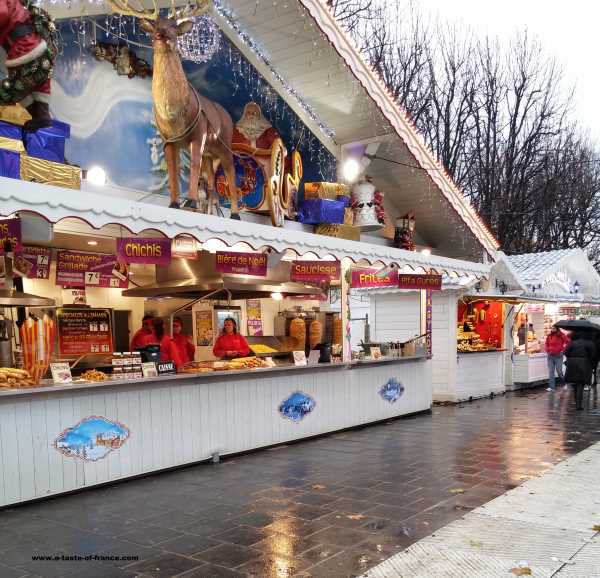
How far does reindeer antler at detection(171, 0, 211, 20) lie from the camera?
7.09 m

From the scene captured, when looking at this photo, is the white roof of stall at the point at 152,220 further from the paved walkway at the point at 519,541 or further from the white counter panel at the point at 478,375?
the white counter panel at the point at 478,375

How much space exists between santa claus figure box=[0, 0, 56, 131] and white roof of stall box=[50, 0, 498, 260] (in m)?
0.97

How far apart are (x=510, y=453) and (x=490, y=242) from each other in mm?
5878

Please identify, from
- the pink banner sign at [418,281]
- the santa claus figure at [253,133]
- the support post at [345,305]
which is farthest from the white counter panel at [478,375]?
the santa claus figure at [253,133]

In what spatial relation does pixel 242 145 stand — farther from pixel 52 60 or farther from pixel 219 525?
pixel 219 525

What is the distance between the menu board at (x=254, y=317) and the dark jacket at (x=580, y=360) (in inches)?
265

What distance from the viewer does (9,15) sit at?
590 cm

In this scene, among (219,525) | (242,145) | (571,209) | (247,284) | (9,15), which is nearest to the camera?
(219,525)

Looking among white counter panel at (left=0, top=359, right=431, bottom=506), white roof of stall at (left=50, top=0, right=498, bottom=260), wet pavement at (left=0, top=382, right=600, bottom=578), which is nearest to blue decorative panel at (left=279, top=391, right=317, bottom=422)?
white counter panel at (left=0, top=359, right=431, bottom=506)

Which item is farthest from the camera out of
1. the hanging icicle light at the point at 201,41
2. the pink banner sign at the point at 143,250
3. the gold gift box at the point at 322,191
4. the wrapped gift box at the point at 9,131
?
the gold gift box at the point at 322,191

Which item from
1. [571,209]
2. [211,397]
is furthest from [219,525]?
[571,209]

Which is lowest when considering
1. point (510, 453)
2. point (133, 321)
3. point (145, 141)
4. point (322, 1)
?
point (510, 453)

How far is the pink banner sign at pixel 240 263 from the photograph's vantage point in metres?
7.71

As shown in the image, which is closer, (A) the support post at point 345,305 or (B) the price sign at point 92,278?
(B) the price sign at point 92,278
